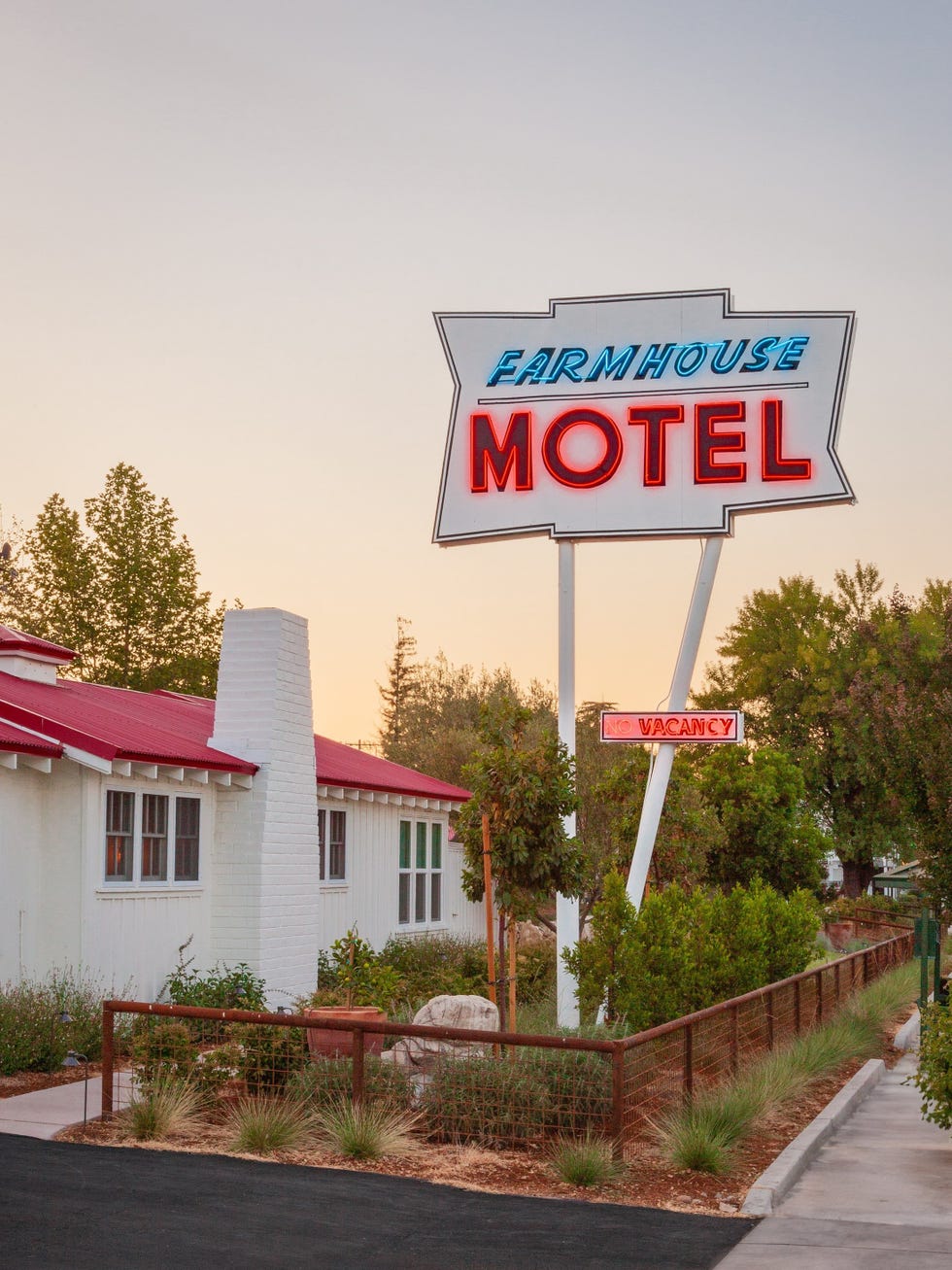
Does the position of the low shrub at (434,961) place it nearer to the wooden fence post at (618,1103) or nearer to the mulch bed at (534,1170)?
the mulch bed at (534,1170)

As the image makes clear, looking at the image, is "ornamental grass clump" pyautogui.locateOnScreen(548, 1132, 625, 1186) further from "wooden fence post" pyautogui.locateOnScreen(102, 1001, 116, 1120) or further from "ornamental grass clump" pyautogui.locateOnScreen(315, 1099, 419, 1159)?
"wooden fence post" pyautogui.locateOnScreen(102, 1001, 116, 1120)

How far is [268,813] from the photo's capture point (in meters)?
19.6

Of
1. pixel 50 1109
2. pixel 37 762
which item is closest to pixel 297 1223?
pixel 50 1109

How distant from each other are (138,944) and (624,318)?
10278 millimetres

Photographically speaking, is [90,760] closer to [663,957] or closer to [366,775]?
[663,957]

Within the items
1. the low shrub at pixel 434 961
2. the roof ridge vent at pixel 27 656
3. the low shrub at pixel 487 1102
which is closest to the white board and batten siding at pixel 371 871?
the low shrub at pixel 434 961

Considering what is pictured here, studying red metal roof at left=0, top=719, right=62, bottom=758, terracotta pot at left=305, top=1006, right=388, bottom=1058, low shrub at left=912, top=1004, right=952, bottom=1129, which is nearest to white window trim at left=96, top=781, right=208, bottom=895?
red metal roof at left=0, top=719, right=62, bottom=758

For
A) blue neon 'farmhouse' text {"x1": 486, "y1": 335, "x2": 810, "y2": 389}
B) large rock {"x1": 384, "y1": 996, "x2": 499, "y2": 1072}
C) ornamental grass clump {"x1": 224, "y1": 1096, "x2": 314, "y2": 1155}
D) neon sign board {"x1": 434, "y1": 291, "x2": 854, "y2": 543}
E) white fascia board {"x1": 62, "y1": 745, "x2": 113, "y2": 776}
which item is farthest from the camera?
blue neon 'farmhouse' text {"x1": 486, "y1": 335, "x2": 810, "y2": 389}

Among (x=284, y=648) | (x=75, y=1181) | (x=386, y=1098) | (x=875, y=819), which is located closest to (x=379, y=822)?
(x=284, y=648)

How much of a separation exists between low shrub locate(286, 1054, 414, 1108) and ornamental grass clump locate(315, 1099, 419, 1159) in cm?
13

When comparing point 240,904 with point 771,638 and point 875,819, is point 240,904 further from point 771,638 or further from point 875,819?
point 771,638

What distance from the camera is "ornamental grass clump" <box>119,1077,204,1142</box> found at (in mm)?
11391

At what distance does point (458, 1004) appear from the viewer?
13.5 m

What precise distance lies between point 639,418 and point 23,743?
902 cm
